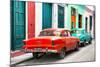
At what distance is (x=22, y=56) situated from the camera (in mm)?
3012

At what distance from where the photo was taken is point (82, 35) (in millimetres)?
3439

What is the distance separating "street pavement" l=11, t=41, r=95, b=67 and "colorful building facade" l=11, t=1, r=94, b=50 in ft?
0.78

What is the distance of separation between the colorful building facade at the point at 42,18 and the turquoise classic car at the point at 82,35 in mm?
59

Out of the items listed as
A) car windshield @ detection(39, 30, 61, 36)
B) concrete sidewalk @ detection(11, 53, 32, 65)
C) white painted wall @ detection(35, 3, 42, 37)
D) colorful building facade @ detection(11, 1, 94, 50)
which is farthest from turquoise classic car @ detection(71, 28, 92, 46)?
concrete sidewalk @ detection(11, 53, 32, 65)

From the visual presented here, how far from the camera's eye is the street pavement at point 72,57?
3100 millimetres

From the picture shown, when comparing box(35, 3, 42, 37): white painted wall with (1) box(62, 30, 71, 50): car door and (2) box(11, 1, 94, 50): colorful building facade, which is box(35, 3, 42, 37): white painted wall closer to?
(2) box(11, 1, 94, 50): colorful building facade

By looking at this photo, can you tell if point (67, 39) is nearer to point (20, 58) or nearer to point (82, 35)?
point (82, 35)

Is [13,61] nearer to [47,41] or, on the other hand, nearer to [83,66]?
[47,41]

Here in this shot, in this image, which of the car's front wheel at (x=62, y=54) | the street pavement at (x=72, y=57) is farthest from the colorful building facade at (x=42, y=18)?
the car's front wheel at (x=62, y=54)

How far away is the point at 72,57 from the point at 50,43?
0.43 meters

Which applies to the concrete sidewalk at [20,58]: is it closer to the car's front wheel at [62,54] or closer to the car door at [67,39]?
the car's front wheel at [62,54]

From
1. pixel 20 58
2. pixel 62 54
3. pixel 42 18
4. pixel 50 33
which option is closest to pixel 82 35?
pixel 62 54

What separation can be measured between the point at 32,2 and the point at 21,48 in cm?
62
